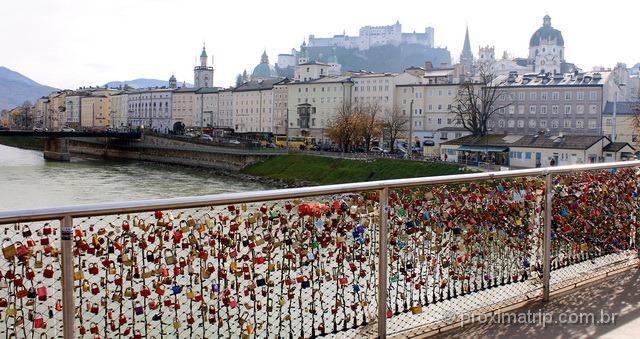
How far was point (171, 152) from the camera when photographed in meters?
76.2

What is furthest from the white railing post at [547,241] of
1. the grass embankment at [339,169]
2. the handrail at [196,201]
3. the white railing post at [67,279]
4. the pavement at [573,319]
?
the grass embankment at [339,169]

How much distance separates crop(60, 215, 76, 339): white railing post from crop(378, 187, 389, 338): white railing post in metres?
→ 1.75

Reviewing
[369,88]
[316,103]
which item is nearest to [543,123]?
[369,88]

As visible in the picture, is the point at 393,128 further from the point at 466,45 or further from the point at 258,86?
the point at 466,45

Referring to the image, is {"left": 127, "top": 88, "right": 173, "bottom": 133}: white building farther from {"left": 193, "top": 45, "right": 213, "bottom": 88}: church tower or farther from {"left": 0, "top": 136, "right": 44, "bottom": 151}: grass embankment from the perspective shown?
{"left": 0, "top": 136, "right": 44, "bottom": 151}: grass embankment

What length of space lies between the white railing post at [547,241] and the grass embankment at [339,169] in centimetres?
3695

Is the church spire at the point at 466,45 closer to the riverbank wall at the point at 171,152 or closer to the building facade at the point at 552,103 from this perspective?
the building facade at the point at 552,103

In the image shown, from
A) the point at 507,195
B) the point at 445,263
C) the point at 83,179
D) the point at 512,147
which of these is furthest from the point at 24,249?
the point at 512,147

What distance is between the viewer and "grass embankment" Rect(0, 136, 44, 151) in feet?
333

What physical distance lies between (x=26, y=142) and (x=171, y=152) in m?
41.9

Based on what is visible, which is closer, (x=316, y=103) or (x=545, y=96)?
(x=545, y=96)

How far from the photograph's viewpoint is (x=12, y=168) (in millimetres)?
55469

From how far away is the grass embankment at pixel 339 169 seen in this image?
1810 inches

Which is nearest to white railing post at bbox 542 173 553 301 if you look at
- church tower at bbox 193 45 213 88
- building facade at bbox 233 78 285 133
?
building facade at bbox 233 78 285 133
